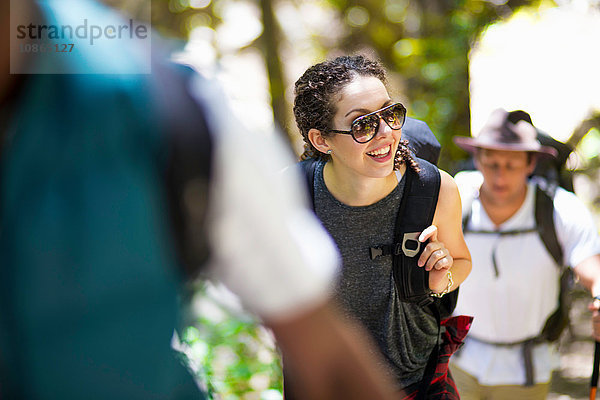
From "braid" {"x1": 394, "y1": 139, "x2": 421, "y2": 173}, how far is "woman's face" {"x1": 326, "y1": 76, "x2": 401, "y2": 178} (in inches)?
2.3

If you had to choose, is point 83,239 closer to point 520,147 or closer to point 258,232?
point 258,232

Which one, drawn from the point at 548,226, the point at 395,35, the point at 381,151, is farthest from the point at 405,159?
the point at 395,35

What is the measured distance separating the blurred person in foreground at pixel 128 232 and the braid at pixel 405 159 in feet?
4.87

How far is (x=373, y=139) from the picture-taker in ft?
7.13

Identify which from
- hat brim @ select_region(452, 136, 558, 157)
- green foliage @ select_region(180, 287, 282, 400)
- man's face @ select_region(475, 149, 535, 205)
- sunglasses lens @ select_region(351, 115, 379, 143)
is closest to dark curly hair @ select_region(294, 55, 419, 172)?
sunglasses lens @ select_region(351, 115, 379, 143)

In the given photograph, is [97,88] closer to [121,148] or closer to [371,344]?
[121,148]

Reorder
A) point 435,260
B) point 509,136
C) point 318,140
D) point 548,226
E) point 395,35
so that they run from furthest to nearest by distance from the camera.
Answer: point 395,35, point 509,136, point 548,226, point 318,140, point 435,260

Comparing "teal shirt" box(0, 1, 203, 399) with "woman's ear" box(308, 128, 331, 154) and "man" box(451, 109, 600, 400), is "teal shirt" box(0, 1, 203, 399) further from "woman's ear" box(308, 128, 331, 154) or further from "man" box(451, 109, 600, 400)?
"man" box(451, 109, 600, 400)

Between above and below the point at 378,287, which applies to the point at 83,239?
above

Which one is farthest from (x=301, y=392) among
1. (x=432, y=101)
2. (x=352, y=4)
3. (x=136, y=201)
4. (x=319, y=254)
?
(x=352, y=4)

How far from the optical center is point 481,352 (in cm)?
342

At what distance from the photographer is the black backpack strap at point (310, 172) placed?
238 centimetres

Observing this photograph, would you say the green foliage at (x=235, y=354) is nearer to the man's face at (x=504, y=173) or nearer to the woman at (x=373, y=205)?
the man's face at (x=504, y=173)

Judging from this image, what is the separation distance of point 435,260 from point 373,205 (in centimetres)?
30
